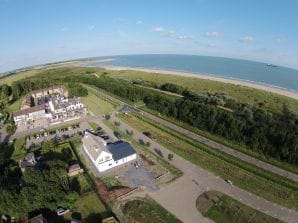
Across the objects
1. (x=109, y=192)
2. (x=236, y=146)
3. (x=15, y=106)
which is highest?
(x=15, y=106)

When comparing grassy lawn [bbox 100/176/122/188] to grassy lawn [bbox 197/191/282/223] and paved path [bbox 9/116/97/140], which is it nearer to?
grassy lawn [bbox 197/191/282/223]

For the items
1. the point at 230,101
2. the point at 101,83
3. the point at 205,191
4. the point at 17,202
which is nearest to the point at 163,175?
the point at 205,191

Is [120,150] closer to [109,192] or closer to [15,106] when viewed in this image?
[109,192]

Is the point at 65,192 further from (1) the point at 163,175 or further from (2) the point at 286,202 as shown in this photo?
(2) the point at 286,202

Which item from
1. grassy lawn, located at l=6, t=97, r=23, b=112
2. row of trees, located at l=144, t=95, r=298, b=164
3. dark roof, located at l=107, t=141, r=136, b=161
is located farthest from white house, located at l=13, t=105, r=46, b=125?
row of trees, located at l=144, t=95, r=298, b=164

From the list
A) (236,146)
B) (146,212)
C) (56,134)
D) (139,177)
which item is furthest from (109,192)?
(236,146)

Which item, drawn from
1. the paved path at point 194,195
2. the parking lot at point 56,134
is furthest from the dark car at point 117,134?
the paved path at point 194,195
